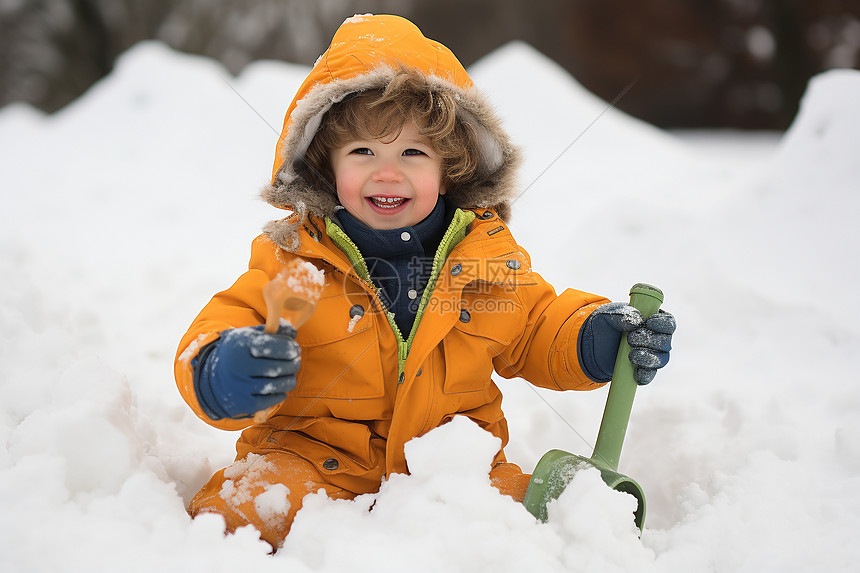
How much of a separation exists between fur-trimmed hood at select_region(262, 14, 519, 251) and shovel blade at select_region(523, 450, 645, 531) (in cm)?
61

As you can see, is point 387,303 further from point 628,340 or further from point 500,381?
point 500,381

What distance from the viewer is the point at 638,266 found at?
2363 millimetres

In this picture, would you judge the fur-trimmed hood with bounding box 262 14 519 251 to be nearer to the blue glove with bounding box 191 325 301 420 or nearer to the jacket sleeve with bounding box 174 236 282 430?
the jacket sleeve with bounding box 174 236 282 430

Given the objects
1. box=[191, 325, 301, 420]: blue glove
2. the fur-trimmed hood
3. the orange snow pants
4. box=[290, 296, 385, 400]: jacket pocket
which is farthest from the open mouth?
the orange snow pants

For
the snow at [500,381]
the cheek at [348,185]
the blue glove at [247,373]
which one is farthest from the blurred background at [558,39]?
the blue glove at [247,373]

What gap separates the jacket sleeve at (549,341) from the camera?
1.43 meters

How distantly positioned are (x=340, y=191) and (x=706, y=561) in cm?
93

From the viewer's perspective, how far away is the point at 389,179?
138 cm

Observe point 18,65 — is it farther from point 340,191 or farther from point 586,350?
point 586,350

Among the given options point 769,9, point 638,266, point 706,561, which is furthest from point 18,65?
point 706,561

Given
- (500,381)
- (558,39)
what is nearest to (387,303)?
(500,381)

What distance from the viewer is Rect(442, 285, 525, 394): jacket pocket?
1.37 m

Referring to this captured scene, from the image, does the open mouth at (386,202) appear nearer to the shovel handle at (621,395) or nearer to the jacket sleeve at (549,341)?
the jacket sleeve at (549,341)

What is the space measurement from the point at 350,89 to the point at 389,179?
191mm
